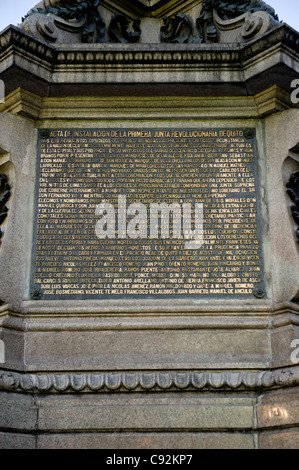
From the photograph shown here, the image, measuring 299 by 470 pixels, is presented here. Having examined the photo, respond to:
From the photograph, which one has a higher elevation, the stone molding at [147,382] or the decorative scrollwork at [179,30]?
the decorative scrollwork at [179,30]

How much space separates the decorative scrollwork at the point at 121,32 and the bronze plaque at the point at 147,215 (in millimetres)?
2055

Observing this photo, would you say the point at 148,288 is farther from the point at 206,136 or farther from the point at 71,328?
Answer: the point at 206,136

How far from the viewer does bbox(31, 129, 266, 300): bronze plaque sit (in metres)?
9.71

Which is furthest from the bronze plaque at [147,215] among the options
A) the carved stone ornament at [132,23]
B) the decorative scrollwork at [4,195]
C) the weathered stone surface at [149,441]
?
the weathered stone surface at [149,441]

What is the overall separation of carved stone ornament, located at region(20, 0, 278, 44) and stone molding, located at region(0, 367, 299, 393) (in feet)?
17.9

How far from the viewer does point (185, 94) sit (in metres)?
10.6

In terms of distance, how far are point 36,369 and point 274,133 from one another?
17.3 ft

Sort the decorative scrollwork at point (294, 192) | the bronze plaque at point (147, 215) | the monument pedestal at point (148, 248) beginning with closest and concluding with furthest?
the monument pedestal at point (148, 248) < the bronze plaque at point (147, 215) < the decorative scrollwork at point (294, 192)

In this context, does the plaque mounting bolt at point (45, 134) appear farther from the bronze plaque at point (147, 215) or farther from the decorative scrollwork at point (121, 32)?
the decorative scrollwork at point (121, 32)

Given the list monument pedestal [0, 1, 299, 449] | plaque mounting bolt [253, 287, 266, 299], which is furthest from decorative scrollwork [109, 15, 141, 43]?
plaque mounting bolt [253, 287, 266, 299]

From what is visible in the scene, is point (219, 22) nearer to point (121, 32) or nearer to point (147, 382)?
point (121, 32)

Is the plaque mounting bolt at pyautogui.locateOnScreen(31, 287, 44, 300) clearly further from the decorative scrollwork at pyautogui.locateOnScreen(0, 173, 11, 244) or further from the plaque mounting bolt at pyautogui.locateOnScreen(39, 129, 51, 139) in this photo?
the plaque mounting bolt at pyautogui.locateOnScreen(39, 129, 51, 139)

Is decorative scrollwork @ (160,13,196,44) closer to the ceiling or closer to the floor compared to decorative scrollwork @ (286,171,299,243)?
closer to the ceiling

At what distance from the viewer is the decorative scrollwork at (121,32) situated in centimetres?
1156
